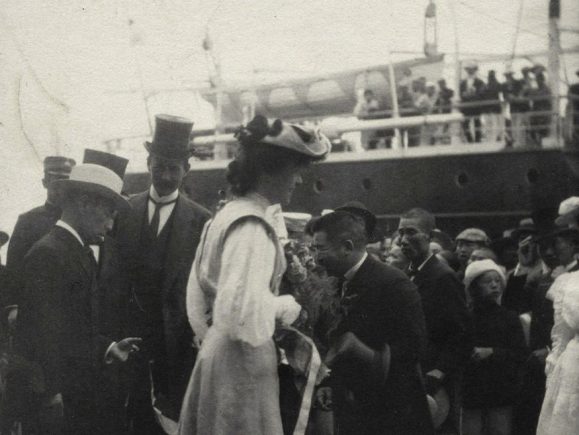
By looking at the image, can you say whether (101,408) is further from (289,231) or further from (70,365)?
(289,231)

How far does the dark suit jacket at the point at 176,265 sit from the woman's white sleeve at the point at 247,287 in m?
1.80

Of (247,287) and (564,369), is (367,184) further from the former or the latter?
(247,287)

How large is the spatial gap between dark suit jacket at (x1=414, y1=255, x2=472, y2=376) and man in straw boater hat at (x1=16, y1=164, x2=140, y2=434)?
2204 mm

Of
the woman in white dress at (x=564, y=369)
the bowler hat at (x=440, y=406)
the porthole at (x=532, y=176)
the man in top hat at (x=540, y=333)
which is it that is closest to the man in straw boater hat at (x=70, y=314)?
the bowler hat at (x=440, y=406)

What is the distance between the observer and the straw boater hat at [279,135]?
272 centimetres

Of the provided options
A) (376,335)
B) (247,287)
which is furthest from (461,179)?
(247,287)

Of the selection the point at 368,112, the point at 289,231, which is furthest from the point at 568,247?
the point at 368,112

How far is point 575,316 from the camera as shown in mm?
4062

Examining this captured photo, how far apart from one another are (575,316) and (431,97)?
11140 mm

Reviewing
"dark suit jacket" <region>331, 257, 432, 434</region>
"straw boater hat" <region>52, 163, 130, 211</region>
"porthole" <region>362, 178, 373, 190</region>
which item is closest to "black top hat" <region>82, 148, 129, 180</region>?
"straw boater hat" <region>52, 163, 130, 211</region>

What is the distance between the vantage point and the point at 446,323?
5008mm

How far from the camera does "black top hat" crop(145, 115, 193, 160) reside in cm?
478

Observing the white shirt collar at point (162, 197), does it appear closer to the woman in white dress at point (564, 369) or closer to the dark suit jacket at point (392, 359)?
the dark suit jacket at point (392, 359)

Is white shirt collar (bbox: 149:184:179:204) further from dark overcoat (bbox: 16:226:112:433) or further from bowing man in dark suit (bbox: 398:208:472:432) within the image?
bowing man in dark suit (bbox: 398:208:472:432)
